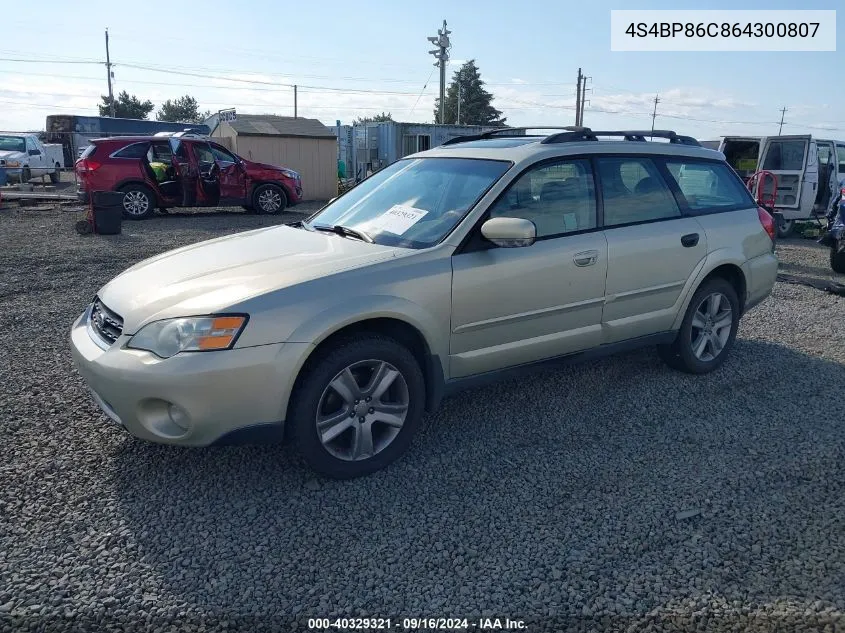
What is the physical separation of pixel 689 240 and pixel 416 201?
77.2 inches

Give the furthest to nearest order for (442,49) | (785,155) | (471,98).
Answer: (471,98) < (442,49) < (785,155)

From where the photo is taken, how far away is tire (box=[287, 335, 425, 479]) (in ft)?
10.6

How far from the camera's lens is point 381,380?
3428mm

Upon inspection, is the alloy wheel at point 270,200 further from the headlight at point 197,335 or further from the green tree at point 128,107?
the green tree at point 128,107

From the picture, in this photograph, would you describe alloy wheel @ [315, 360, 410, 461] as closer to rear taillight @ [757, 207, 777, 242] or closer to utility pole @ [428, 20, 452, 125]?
rear taillight @ [757, 207, 777, 242]

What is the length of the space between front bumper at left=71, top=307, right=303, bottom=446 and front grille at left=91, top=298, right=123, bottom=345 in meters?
0.14

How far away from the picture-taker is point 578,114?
4416 centimetres

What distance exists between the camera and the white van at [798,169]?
12.8 m

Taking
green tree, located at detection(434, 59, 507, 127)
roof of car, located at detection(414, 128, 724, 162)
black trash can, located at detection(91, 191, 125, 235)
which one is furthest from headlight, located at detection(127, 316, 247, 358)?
green tree, located at detection(434, 59, 507, 127)

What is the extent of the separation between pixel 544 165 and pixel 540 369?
124cm

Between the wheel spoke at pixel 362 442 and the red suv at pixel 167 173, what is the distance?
39.5ft

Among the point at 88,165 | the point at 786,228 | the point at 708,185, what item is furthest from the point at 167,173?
the point at 786,228

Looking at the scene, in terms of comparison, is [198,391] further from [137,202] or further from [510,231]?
[137,202]

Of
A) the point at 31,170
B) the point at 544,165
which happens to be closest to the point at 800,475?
the point at 544,165
